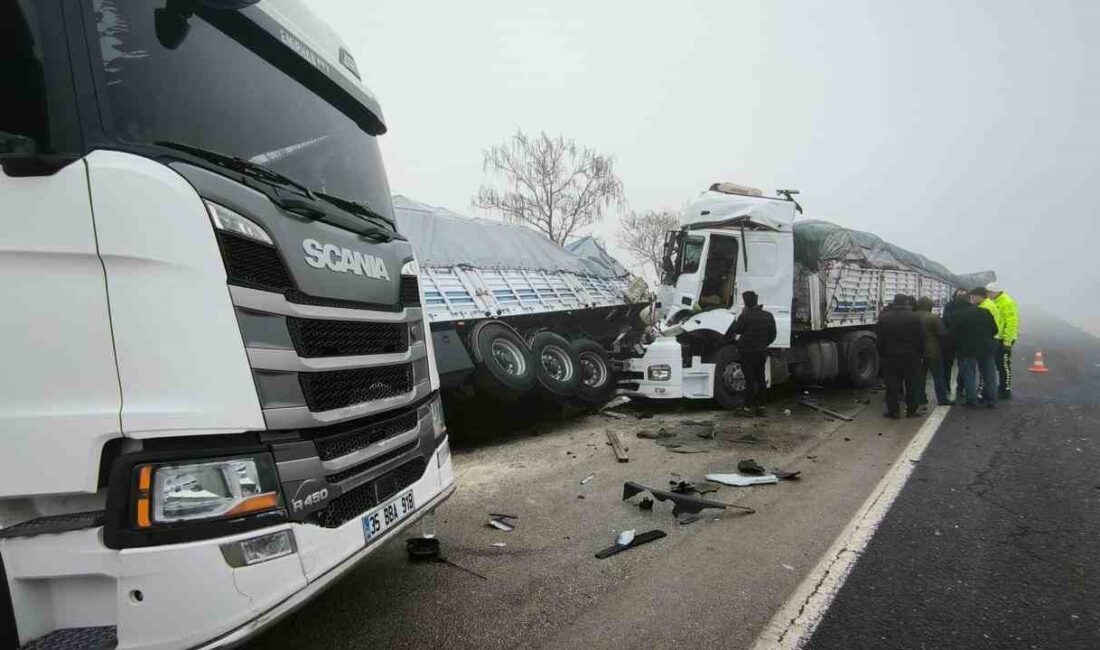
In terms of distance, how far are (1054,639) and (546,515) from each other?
115 inches

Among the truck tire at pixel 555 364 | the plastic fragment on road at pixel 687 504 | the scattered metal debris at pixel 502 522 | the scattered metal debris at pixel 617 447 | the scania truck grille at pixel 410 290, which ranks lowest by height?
the scattered metal debris at pixel 617 447

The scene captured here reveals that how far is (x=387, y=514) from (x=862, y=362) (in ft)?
36.5

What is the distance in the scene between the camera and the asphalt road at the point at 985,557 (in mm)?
2695

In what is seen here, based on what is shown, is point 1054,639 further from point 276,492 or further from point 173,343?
point 173,343

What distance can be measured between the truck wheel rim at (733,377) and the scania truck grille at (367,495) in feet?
22.2

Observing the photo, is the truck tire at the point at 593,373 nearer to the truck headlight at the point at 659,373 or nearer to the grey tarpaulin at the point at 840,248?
the truck headlight at the point at 659,373

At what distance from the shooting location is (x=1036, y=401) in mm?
8820

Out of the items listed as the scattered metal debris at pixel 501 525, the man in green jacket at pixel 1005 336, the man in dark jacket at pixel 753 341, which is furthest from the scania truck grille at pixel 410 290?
the man in green jacket at pixel 1005 336

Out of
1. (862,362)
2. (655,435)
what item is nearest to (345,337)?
(655,435)

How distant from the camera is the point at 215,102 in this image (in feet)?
7.65

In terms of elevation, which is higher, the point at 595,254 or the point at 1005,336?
the point at 595,254

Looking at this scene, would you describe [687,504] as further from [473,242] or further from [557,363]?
[473,242]

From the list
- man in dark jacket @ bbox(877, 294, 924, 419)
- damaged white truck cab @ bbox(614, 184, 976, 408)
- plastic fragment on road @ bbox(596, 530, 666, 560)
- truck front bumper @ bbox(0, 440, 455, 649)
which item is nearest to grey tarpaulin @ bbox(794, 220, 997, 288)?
damaged white truck cab @ bbox(614, 184, 976, 408)

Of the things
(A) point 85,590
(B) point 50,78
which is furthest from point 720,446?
(B) point 50,78
